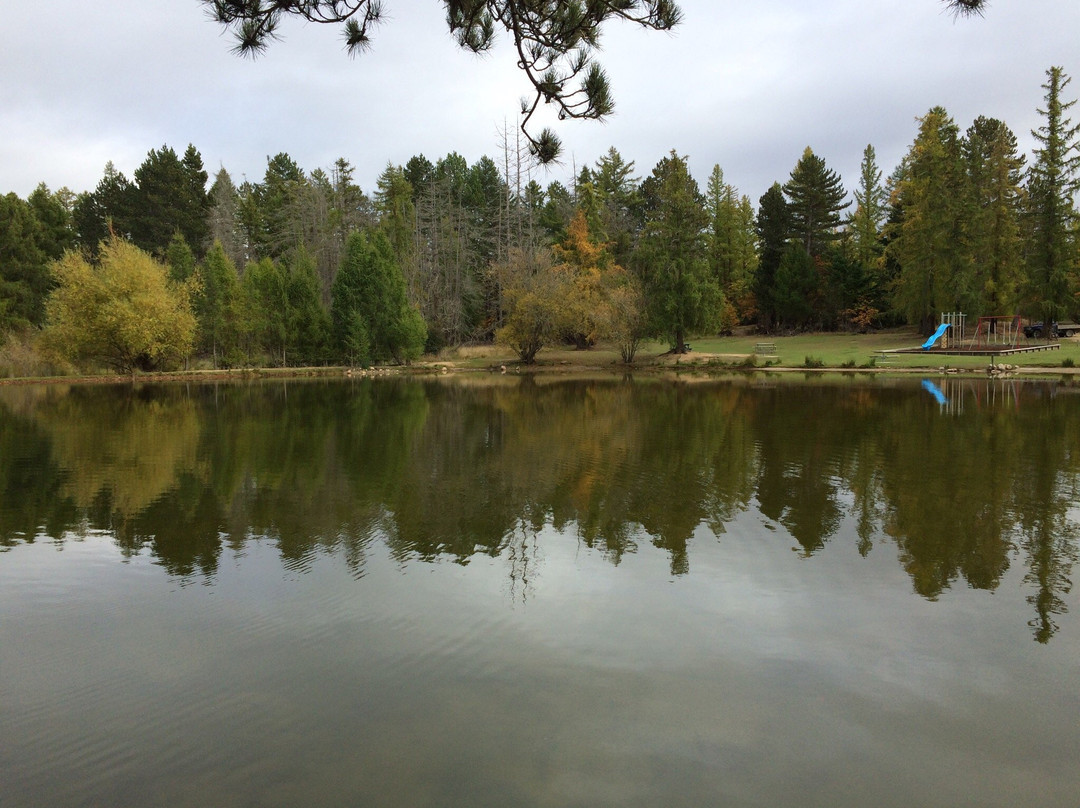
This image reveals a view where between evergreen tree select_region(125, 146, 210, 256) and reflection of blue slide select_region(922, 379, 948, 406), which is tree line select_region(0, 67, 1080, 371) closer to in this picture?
evergreen tree select_region(125, 146, 210, 256)

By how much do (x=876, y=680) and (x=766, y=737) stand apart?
1.21 metres

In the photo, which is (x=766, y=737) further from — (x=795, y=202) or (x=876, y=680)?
(x=795, y=202)

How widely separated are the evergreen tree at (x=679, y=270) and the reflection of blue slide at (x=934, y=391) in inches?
538

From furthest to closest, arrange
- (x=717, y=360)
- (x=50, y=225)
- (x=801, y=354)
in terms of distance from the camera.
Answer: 1. (x=50, y=225)
2. (x=801, y=354)
3. (x=717, y=360)

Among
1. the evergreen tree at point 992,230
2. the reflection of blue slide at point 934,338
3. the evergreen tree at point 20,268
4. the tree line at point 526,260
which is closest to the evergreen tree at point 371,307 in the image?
the tree line at point 526,260

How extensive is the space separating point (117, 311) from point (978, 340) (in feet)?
158

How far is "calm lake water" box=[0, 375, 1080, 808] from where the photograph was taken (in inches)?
166

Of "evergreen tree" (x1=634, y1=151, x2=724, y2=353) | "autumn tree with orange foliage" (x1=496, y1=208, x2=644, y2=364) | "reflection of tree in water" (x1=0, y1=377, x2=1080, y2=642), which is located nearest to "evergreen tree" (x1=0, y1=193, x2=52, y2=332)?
"autumn tree with orange foliage" (x1=496, y1=208, x2=644, y2=364)

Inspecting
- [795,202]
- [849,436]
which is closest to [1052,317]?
[795,202]

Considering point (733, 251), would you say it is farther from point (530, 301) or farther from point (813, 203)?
point (530, 301)

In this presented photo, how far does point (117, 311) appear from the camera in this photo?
37.4 meters

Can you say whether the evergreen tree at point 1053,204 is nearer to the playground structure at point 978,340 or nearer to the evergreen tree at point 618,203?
the playground structure at point 978,340

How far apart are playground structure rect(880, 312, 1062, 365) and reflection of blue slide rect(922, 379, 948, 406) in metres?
7.77

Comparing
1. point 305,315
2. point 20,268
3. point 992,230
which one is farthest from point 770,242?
point 20,268
